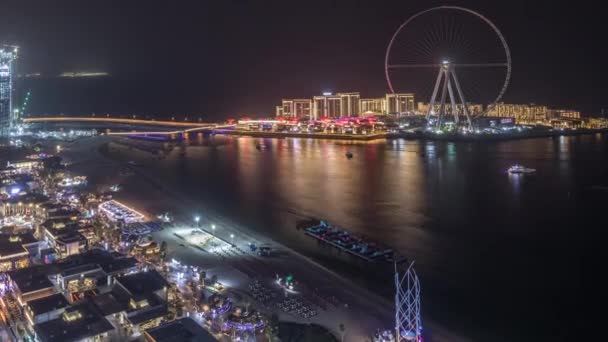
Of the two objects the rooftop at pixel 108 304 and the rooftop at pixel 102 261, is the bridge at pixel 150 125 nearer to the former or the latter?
the rooftop at pixel 102 261

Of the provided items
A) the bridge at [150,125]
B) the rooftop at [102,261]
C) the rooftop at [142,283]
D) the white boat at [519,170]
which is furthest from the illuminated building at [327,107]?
the rooftop at [142,283]

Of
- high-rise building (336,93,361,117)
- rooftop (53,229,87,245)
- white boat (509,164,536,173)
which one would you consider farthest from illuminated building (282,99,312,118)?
rooftop (53,229,87,245)

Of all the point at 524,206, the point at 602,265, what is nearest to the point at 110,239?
the point at 602,265

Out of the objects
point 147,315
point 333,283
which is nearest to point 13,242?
point 147,315

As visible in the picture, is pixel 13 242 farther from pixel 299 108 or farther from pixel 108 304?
pixel 299 108

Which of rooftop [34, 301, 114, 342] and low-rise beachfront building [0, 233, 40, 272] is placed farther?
low-rise beachfront building [0, 233, 40, 272]

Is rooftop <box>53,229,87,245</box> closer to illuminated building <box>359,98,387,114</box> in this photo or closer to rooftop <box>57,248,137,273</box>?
rooftop <box>57,248,137,273</box>
